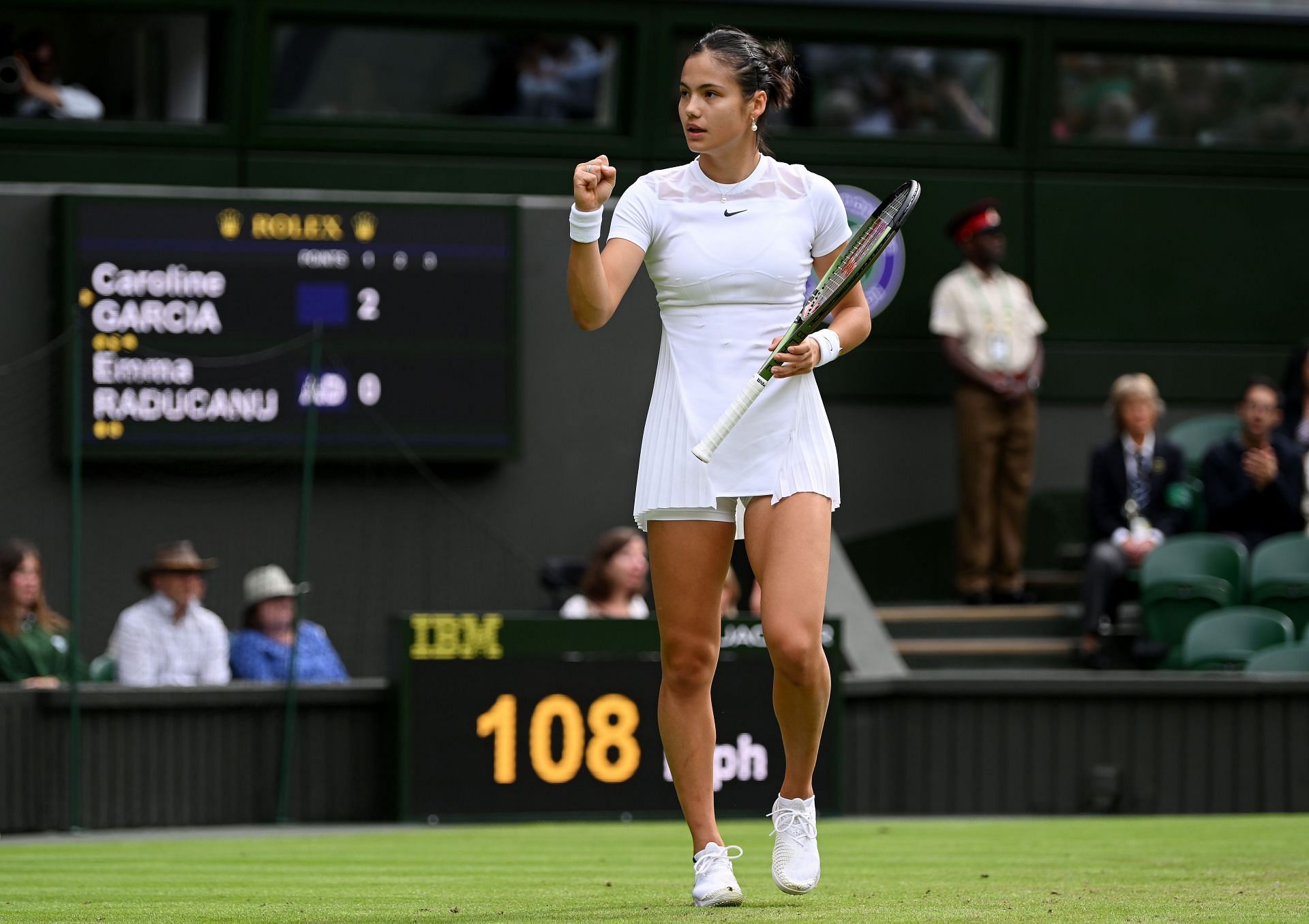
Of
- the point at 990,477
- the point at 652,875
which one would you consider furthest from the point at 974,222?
the point at 652,875

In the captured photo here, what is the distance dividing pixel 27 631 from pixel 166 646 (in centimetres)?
67

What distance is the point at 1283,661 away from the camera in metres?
10.8

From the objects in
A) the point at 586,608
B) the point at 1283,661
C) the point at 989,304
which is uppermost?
the point at 989,304

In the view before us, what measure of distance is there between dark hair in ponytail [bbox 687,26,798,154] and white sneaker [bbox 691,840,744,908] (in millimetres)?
1689

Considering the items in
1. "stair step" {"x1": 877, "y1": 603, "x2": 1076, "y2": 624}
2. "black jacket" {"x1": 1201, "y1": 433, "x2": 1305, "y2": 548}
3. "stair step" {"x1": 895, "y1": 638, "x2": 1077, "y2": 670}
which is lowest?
"stair step" {"x1": 895, "y1": 638, "x2": 1077, "y2": 670}

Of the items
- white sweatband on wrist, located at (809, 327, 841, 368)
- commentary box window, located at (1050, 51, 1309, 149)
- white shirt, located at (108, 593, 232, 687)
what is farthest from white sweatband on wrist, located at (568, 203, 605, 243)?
commentary box window, located at (1050, 51, 1309, 149)

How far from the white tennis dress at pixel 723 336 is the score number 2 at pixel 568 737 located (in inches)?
207

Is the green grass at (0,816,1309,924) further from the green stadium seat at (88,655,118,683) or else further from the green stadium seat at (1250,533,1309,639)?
the green stadium seat at (1250,533,1309,639)

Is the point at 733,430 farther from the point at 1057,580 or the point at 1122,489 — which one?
the point at 1057,580

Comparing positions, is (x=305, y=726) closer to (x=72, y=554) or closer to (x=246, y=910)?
(x=72, y=554)

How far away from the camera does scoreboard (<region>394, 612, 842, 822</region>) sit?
396 inches

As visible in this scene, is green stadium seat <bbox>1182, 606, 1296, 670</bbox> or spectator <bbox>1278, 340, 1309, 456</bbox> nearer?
green stadium seat <bbox>1182, 606, 1296, 670</bbox>

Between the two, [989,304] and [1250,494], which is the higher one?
[989,304]

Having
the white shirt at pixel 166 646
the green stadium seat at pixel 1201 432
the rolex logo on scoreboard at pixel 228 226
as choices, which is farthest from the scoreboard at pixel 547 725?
the green stadium seat at pixel 1201 432
